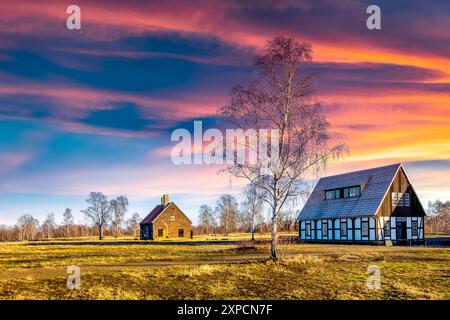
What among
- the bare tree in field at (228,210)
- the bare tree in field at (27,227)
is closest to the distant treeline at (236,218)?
the bare tree in field at (228,210)

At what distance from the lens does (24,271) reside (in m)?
21.5

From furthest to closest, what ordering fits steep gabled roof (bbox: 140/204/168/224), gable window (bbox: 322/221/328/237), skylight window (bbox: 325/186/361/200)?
steep gabled roof (bbox: 140/204/168/224), gable window (bbox: 322/221/328/237), skylight window (bbox: 325/186/361/200)

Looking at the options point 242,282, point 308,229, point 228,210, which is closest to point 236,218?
point 228,210

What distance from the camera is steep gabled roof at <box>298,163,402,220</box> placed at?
49.4 meters

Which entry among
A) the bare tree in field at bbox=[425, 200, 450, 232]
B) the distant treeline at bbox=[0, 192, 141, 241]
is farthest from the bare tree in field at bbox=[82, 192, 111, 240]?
the bare tree in field at bbox=[425, 200, 450, 232]

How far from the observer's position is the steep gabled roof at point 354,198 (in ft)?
162

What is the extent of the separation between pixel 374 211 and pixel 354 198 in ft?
17.2

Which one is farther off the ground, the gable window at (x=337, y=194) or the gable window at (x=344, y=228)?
the gable window at (x=337, y=194)

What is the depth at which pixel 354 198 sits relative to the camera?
53031 millimetres

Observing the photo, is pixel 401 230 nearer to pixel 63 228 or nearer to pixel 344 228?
pixel 344 228

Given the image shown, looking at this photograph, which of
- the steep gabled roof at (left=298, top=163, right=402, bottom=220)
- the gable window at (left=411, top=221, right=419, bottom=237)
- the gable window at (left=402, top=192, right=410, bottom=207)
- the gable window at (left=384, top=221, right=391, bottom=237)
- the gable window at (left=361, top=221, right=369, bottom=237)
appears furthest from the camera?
the gable window at (left=411, top=221, right=419, bottom=237)

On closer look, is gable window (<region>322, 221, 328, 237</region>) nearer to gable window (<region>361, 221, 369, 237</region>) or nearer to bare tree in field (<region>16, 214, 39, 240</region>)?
gable window (<region>361, 221, 369, 237</region>)

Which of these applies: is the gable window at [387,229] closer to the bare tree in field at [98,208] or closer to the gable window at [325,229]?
the gable window at [325,229]
